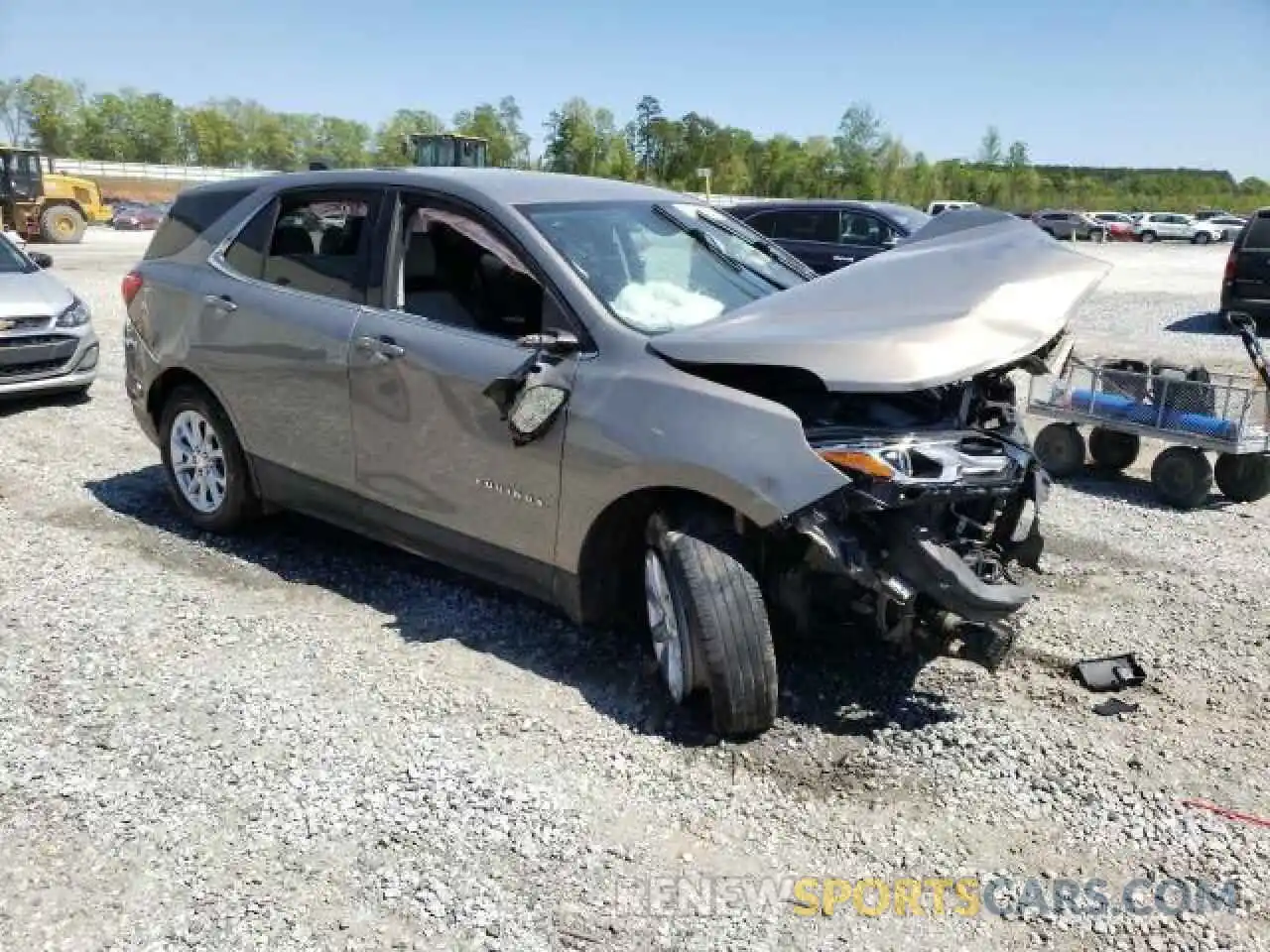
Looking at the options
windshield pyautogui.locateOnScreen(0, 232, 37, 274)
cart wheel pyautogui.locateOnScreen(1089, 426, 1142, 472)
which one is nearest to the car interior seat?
cart wheel pyautogui.locateOnScreen(1089, 426, 1142, 472)

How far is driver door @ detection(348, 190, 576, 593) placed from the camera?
3.94 m

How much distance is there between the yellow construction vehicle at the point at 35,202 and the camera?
28.2 meters

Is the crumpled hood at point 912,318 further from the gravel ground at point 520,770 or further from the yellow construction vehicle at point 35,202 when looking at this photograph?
the yellow construction vehicle at point 35,202

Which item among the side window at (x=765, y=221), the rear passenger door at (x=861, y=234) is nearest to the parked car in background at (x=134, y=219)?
the side window at (x=765, y=221)

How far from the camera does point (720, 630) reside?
3.39m

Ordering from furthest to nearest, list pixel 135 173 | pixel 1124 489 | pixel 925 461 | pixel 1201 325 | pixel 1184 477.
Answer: pixel 135 173
pixel 1201 325
pixel 1124 489
pixel 1184 477
pixel 925 461

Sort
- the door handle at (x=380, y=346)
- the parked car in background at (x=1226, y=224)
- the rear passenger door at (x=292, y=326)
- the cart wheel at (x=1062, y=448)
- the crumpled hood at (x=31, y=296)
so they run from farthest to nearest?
1. the parked car in background at (x=1226, y=224)
2. the crumpled hood at (x=31, y=296)
3. the cart wheel at (x=1062, y=448)
4. the rear passenger door at (x=292, y=326)
5. the door handle at (x=380, y=346)

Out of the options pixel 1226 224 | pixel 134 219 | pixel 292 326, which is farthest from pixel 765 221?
pixel 1226 224

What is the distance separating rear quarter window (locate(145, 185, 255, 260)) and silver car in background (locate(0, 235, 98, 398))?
331 cm

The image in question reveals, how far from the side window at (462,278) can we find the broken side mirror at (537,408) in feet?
1.03

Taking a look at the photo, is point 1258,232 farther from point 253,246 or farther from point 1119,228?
point 1119,228

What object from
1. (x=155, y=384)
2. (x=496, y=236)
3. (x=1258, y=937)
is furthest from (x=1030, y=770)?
(x=155, y=384)

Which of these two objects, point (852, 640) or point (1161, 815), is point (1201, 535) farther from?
point (1161, 815)

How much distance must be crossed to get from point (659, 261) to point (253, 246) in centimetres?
216
